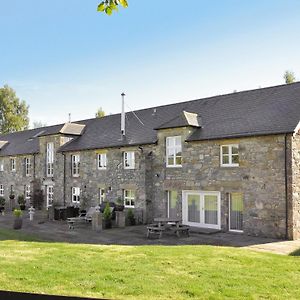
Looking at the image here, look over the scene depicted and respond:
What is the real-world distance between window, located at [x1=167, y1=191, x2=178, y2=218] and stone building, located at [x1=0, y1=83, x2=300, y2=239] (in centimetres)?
6

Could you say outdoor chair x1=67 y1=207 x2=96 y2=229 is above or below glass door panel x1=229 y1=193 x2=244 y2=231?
below

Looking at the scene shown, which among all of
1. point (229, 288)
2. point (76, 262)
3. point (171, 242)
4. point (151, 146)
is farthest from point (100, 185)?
point (229, 288)

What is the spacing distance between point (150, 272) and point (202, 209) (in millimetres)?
10652

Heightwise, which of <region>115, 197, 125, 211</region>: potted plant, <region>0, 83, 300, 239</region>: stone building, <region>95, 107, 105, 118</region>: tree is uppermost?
<region>95, 107, 105, 118</region>: tree

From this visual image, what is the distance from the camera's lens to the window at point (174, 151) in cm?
2113

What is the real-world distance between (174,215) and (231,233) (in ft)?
13.4

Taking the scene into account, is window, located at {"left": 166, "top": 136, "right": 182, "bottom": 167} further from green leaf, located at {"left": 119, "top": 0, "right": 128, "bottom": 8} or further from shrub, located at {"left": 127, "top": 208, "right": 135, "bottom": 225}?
green leaf, located at {"left": 119, "top": 0, "right": 128, "bottom": 8}

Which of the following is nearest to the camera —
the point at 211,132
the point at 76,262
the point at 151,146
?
the point at 76,262

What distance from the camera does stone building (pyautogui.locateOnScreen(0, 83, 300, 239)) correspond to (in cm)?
1695

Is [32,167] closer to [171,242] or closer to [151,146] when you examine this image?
[151,146]

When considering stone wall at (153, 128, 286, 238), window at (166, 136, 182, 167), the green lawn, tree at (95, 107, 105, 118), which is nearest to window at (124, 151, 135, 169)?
window at (166, 136, 182, 167)

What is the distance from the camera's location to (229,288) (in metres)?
8.20

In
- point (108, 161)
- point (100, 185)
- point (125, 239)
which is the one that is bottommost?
point (125, 239)

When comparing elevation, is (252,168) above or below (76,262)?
above
